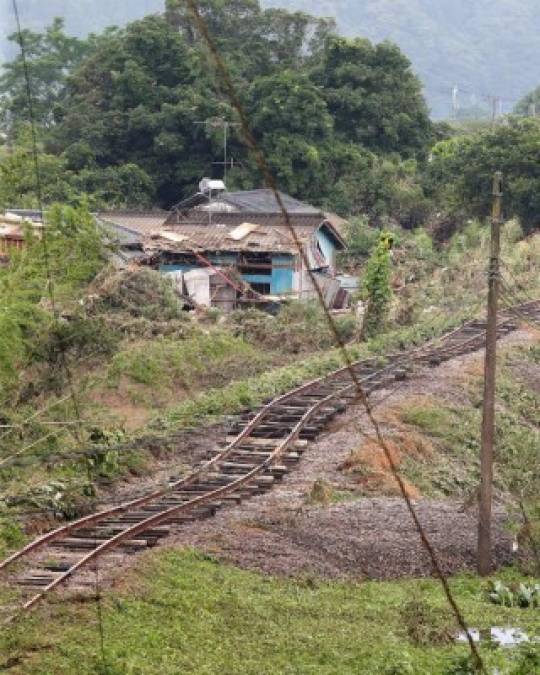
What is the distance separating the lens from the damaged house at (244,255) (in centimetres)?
3725

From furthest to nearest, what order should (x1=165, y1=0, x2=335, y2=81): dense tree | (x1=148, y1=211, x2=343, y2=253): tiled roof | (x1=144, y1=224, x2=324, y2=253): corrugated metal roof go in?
(x1=165, y1=0, x2=335, y2=81): dense tree < (x1=148, y1=211, x2=343, y2=253): tiled roof < (x1=144, y1=224, x2=324, y2=253): corrugated metal roof

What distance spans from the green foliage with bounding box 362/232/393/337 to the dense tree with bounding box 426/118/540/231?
14.2 metres

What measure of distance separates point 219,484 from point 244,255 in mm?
20940

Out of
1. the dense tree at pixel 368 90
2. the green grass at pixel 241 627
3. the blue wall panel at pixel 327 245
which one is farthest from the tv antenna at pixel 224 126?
the green grass at pixel 241 627

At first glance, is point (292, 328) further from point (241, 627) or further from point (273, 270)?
point (241, 627)

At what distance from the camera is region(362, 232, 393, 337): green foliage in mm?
31953

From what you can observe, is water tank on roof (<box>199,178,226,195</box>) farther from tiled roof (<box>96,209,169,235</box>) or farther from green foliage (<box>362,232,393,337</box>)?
green foliage (<box>362,232,393,337</box>)

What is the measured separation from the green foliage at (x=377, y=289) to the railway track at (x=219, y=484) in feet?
9.50

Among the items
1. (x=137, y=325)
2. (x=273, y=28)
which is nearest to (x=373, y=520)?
(x=137, y=325)

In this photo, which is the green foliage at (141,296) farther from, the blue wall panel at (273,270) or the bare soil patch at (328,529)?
the bare soil patch at (328,529)

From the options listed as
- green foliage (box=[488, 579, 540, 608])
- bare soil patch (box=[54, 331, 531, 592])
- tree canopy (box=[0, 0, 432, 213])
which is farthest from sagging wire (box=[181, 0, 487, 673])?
tree canopy (box=[0, 0, 432, 213])

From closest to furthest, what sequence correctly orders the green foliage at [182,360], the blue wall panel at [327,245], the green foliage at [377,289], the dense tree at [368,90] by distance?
the green foliage at [182,360], the green foliage at [377,289], the blue wall panel at [327,245], the dense tree at [368,90]

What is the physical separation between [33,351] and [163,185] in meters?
30.5

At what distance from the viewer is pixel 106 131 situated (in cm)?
5050
